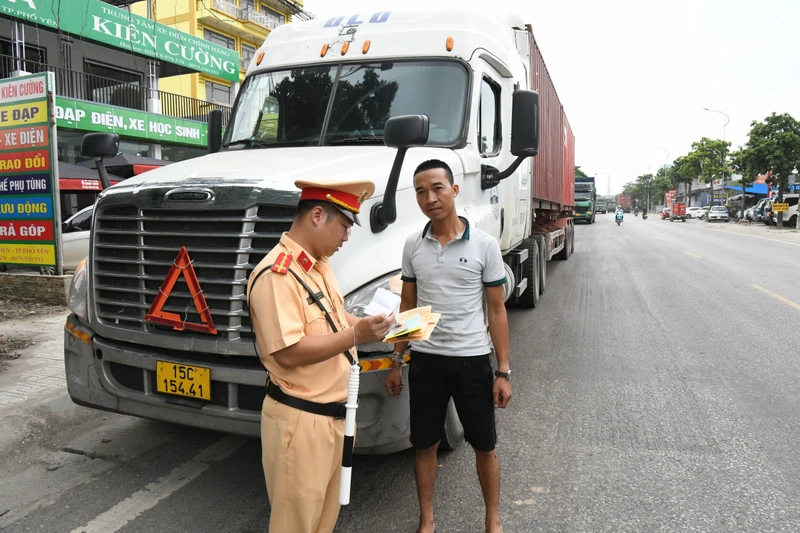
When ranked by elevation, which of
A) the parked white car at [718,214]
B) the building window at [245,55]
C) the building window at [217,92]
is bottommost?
the parked white car at [718,214]

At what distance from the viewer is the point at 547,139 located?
9312mm

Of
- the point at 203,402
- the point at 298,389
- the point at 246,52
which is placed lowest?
the point at 203,402

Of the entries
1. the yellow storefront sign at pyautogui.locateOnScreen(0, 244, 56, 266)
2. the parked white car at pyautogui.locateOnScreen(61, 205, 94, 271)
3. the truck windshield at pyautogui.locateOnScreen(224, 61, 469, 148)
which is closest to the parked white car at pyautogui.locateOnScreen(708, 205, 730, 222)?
the parked white car at pyautogui.locateOnScreen(61, 205, 94, 271)

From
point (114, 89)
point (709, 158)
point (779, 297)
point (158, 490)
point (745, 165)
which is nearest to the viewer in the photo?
point (158, 490)

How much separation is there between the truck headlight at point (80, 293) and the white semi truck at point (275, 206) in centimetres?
1

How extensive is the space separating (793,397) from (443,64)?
3.89 meters

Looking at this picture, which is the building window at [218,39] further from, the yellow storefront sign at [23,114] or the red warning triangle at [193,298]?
the red warning triangle at [193,298]

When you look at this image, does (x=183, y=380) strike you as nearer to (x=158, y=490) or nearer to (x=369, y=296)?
(x=158, y=490)

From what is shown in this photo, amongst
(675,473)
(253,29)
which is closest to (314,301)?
(675,473)

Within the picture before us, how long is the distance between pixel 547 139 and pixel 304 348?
319 inches

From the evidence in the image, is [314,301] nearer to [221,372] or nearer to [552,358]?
[221,372]

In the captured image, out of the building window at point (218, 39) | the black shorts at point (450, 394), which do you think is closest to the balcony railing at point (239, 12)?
the building window at point (218, 39)

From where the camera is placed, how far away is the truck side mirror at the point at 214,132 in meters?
5.36

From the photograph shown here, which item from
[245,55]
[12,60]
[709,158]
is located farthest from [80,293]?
[709,158]
